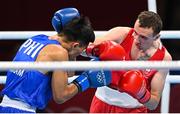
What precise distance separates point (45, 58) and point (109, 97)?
0.55 metres

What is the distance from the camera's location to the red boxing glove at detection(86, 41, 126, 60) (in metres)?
2.18

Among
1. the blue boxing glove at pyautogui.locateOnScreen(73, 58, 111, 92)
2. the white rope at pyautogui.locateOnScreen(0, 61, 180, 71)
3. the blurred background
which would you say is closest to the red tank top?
the blue boxing glove at pyautogui.locateOnScreen(73, 58, 111, 92)

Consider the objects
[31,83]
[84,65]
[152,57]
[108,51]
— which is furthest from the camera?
[152,57]

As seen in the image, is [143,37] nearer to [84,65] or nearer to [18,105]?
[18,105]

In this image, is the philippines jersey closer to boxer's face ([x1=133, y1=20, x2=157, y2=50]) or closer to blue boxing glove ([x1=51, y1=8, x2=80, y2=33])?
boxer's face ([x1=133, y1=20, x2=157, y2=50])

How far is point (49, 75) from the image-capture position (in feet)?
6.64

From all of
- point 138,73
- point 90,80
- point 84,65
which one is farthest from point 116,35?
point 84,65

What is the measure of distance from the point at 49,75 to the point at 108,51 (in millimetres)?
272

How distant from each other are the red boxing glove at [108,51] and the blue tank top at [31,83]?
0.23m

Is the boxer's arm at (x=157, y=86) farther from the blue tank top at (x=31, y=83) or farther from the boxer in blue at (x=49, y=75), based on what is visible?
the blue tank top at (x=31, y=83)

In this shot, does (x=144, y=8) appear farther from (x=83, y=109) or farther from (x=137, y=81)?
(x=137, y=81)

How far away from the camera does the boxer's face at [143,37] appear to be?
2.33 meters

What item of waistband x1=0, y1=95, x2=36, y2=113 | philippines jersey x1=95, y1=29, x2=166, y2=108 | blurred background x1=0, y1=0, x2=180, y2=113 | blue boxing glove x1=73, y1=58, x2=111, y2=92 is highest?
blue boxing glove x1=73, y1=58, x2=111, y2=92

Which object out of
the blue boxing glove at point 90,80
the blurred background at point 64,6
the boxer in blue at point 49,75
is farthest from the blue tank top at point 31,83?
the blurred background at point 64,6
